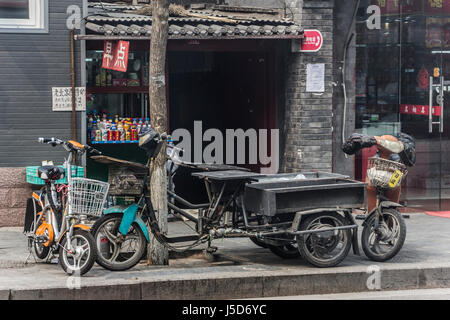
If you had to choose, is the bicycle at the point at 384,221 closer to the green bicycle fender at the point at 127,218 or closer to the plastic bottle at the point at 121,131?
the green bicycle fender at the point at 127,218

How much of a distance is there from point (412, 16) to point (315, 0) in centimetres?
185

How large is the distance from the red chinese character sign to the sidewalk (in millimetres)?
3104

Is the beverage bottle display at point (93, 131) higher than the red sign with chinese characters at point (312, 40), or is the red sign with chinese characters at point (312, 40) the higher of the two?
the red sign with chinese characters at point (312, 40)

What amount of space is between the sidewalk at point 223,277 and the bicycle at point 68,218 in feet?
0.68

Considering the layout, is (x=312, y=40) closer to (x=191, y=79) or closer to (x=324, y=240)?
(x=191, y=79)

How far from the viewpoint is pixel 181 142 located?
14156mm

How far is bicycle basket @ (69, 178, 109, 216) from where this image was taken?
8938mm

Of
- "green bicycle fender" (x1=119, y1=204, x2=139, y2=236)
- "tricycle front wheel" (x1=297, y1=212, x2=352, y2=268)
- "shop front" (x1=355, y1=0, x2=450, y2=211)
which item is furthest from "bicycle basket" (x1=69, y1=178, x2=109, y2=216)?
"shop front" (x1=355, y1=0, x2=450, y2=211)

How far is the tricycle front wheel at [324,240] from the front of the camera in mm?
9320

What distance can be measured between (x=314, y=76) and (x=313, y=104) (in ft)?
1.46

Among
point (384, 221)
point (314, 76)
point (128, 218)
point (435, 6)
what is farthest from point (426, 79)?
point (128, 218)

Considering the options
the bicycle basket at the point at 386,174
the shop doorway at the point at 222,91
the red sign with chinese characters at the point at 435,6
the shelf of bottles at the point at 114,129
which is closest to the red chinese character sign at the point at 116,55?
the shelf of bottles at the point at 114,129

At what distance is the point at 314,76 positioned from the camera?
13.2m
